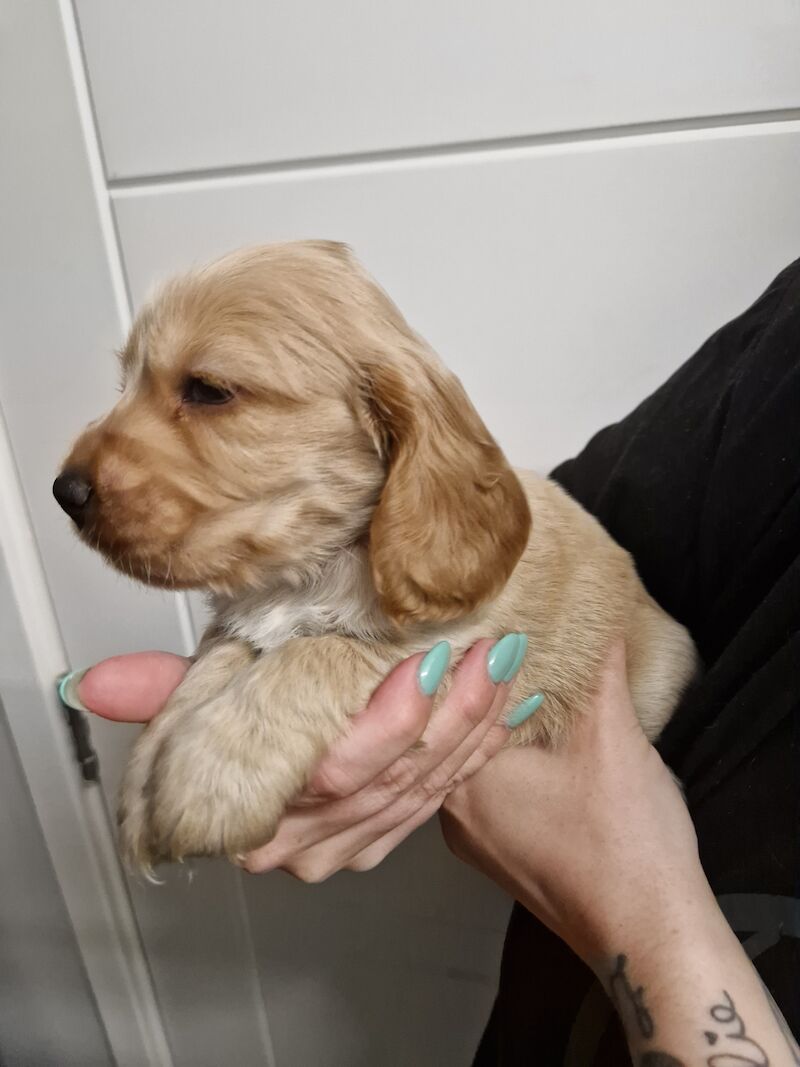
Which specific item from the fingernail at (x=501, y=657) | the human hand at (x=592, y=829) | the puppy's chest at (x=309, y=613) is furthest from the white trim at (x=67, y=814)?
the fingernail at (x=501, y=657)

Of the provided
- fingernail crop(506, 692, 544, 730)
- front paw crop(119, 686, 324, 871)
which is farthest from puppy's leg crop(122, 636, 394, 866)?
fingernail crop(506, 692, 544, 730)

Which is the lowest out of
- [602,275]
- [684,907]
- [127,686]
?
[684,907]

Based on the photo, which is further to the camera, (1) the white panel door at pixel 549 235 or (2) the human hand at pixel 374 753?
(1) the white panel door at pixel 549 235

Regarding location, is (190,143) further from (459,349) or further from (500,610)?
(500,610)

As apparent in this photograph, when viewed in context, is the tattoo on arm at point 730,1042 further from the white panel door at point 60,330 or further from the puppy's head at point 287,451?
the white panel door at point 60,330

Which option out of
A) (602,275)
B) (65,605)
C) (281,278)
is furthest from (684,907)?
(65,605)

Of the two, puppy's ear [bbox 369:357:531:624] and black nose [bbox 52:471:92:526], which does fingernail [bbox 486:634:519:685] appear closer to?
puppy's ear [bbox 369:357:531:624]
